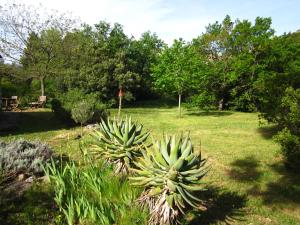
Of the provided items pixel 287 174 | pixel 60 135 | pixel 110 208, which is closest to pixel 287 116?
pixel 287 174

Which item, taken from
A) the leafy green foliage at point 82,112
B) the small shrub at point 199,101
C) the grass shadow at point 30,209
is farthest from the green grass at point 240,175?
the small shrub at point 199,101

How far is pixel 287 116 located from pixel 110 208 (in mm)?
6654

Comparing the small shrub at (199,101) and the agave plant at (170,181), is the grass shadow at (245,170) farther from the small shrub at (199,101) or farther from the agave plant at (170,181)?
the small shrub at (199,101)

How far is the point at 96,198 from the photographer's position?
5414 millimetres

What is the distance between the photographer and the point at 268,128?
53.0 feet

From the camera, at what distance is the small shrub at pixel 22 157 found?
684 cm

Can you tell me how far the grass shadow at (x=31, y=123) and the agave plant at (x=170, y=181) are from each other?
37.1ft

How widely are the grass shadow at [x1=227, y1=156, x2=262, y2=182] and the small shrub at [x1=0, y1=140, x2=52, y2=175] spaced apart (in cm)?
530

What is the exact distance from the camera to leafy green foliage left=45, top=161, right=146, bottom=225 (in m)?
4.79

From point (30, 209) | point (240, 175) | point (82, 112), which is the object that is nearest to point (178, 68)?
point (82, 112)

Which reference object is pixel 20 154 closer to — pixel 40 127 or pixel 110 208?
pixel 110 208

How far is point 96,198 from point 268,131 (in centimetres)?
1224

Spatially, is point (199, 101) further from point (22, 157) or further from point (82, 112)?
point (22, 157)

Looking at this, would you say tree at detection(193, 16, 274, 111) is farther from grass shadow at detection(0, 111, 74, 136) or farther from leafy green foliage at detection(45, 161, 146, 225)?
leafy green foliage at detection(45, 161, 146, 225)
